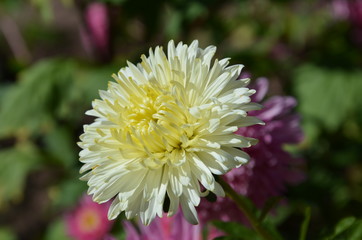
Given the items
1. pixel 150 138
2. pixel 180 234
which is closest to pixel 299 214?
pixel 180 234

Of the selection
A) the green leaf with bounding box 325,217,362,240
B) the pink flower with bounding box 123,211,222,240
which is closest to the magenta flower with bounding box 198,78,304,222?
the pink flower with bounding box 123,211,222,240

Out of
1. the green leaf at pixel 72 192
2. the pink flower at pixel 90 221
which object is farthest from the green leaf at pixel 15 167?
→ the pink flower at pixel 90 221

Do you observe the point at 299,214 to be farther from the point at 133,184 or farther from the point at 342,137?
the point at 133,184

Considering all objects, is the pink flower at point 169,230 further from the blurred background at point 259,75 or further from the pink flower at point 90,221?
the pink flower at point 90,221

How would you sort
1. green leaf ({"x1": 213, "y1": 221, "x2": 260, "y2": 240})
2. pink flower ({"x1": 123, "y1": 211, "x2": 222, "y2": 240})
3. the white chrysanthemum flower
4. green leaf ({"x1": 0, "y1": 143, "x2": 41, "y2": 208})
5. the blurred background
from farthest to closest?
green leaf ({"x1": 0, "y1": 143, "x2": 41, "y2": 208}) < the blurred background < pink flower ({"x1": 123, "y1": 211, "x2": 222, "y2": 240}) < green leaf ({"x1": 213, "y1": 221, "x2": 260, "y2": 240}) < the white chrysanthemum flower

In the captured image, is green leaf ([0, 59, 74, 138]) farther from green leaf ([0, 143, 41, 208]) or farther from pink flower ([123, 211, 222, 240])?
pink flower ([123, 211, 222, 240])

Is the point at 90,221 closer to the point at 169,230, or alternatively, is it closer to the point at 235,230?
the point at 169,230
